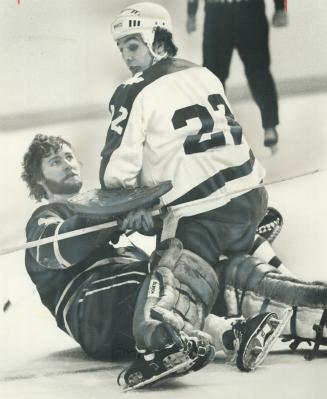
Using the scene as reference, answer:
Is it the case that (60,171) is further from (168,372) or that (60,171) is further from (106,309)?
(168,372)

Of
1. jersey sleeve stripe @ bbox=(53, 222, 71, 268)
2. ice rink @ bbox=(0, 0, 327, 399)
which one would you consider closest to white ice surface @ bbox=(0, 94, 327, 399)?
ice rink @ bbox=(0, 0, 327, 399)

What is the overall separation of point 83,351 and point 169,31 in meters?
0.94

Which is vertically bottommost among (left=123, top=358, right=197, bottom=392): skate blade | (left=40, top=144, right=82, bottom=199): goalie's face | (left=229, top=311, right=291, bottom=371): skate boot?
(left=123, top=358, right=197, bottom=392): skate blade

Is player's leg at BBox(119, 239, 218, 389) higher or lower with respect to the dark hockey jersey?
lower

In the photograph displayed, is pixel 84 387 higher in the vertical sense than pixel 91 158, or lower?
lower

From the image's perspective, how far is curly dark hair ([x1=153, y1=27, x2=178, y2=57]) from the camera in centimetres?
→ 239

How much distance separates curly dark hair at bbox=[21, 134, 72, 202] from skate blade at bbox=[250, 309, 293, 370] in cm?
75

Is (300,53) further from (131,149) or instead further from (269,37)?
(131,149)

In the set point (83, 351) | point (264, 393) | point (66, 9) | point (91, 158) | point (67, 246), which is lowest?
point (264, 393)

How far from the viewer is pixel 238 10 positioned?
2445 mm

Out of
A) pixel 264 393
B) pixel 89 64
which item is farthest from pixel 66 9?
pixel 264 393

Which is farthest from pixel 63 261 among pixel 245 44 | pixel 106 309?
pixel 245 44

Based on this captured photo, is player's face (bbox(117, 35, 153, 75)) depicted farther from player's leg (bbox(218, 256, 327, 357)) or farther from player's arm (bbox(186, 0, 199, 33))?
player's leg (bbox(218, 256, 327, 357))

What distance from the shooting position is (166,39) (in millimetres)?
2404
